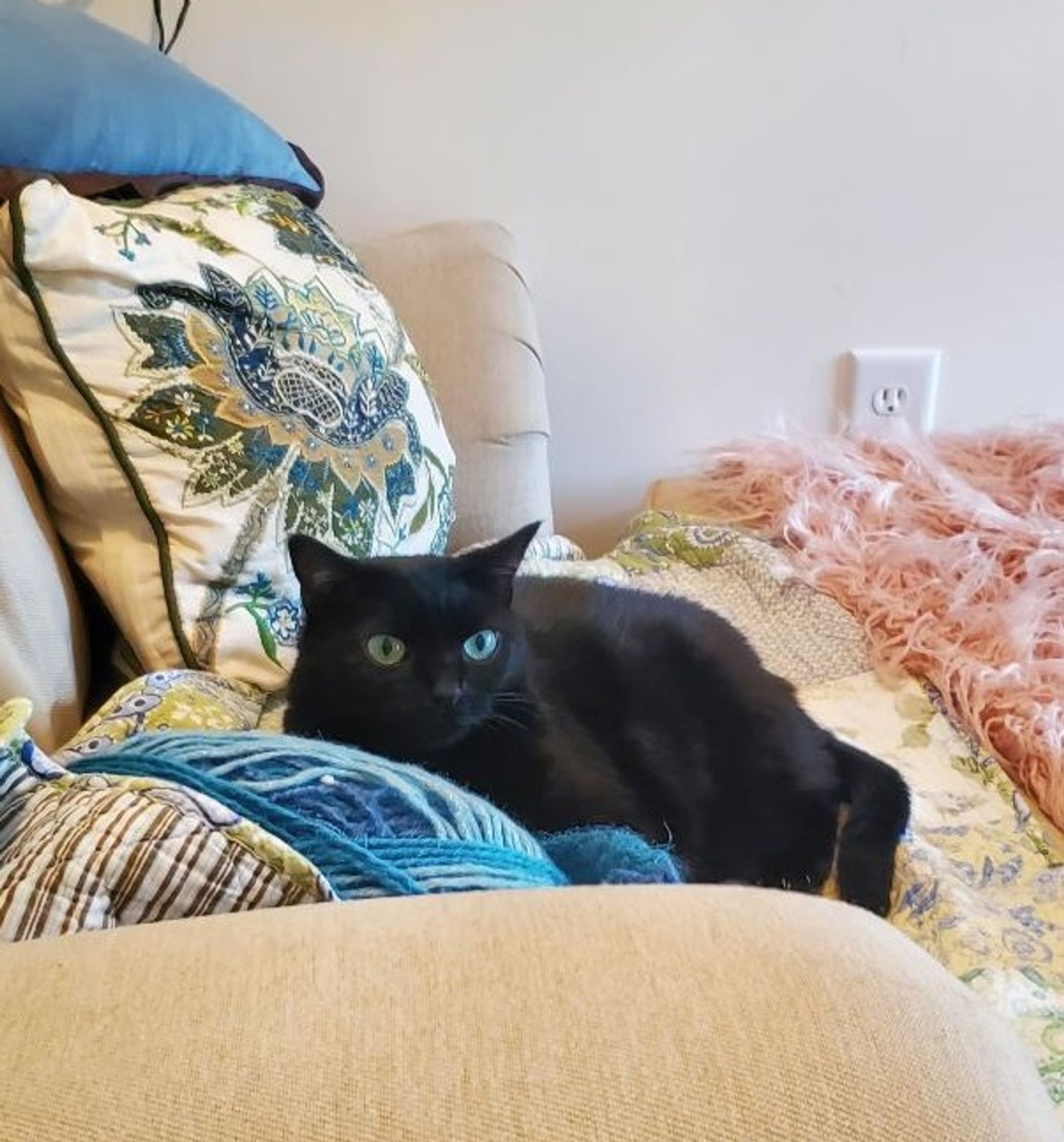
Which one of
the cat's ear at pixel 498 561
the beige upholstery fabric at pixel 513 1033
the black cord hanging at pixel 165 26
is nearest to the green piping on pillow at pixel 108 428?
the cat's ear at pixel 498 561

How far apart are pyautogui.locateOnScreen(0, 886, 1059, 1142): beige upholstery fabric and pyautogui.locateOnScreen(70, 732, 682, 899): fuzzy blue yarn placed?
0.11 m

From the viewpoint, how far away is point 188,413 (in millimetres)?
879

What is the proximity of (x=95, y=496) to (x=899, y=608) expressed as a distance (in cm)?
75

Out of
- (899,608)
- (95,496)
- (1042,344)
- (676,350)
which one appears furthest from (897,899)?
(1042,344)

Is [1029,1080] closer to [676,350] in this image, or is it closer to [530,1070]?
[530,1070]

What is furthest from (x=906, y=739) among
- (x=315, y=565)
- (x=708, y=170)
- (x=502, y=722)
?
(x=708, y=170)

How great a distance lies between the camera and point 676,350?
157 cm

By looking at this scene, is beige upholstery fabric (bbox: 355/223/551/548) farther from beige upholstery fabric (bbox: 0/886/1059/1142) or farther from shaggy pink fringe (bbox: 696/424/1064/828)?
beige upholstery fabric (bbox: 0/886/1059/1142)

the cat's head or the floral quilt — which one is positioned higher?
the cat's head

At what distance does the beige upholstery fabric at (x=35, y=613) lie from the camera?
777mm

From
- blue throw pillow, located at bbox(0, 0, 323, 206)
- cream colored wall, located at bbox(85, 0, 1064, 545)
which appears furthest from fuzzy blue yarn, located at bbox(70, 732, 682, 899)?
cream colored wall, located at bbox(85, 0, 1064, 545)

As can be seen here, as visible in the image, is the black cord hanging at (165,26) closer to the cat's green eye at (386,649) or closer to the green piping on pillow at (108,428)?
the green piping on pillow at (108,428)

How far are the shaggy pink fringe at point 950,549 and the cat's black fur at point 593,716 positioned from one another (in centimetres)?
18

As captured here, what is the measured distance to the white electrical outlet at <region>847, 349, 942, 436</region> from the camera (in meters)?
1.57
